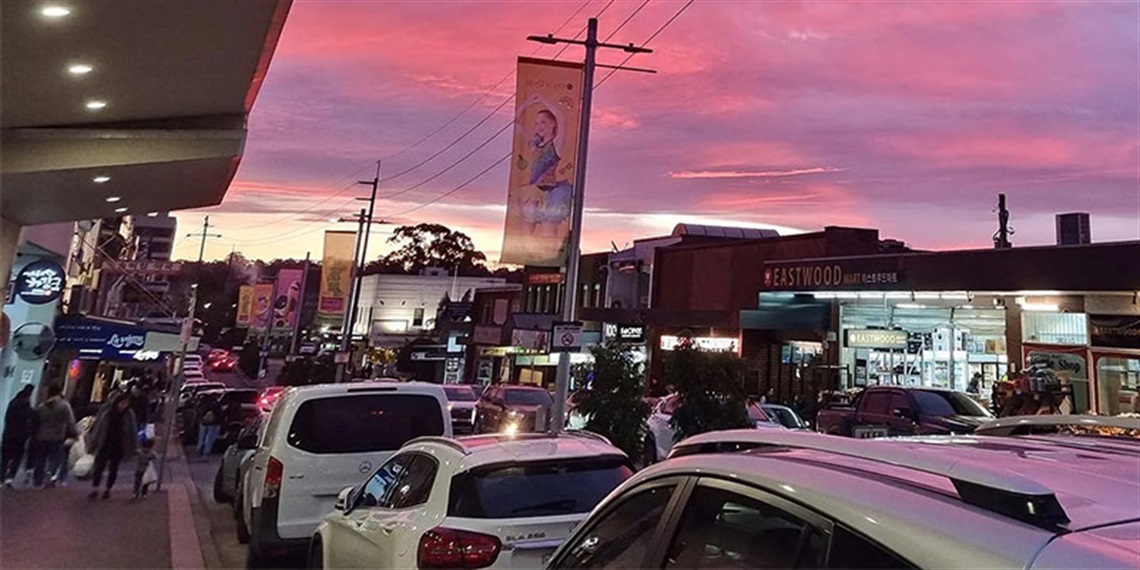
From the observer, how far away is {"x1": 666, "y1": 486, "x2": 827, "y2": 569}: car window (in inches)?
79.3

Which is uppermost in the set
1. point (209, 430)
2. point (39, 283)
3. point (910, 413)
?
point (39, 283)

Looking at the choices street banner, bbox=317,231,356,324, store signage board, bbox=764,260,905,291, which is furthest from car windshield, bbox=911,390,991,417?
Answer: street banner, bbox=317,231,356,324

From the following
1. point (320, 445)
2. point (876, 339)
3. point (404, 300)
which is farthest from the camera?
point (404, 300)

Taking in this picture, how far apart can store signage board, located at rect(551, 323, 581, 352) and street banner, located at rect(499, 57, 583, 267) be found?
1562 millimetres

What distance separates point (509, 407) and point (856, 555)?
19729 mm

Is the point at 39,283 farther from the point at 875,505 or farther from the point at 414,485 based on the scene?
the point at 875,505

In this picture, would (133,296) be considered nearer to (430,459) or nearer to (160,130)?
(160,130)

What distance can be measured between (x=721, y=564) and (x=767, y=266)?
2416cm

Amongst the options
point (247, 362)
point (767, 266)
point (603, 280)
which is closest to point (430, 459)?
point (767, 266)

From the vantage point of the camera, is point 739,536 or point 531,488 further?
point 531,488

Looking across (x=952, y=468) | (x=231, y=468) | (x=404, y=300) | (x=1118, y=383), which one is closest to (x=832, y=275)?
(x=1118, y=383)

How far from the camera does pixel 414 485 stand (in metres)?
5.51

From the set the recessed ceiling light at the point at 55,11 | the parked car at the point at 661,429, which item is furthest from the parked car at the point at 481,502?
the parked car at the point at 661,429

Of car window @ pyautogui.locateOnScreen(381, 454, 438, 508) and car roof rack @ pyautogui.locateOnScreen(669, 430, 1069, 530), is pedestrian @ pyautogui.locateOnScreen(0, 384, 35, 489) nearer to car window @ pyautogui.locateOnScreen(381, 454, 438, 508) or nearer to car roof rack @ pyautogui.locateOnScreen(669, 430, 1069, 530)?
car window @ pyautogui.locateOnScreen(381, 454, 438, 508)
